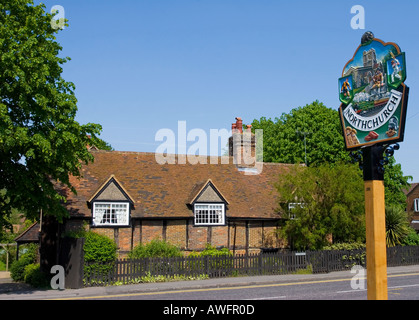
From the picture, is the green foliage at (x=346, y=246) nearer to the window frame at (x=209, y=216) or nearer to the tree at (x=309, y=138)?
the window frame at (x=209, y=216)

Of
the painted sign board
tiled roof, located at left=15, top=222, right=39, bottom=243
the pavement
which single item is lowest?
the pavement

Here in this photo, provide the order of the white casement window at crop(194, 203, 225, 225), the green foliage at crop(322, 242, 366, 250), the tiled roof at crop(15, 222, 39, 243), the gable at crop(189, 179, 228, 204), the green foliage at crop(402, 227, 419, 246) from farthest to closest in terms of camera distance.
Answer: the green foliage at crop(402, 227, 419, 246) → the tiled roof at crop(15, 222, 39, 243) → the gable at crop(189, 179, 228, 204) → the white casement window at crop(194, 203, 225, 225) → the green foliage at crop(322, 242, 366, 250)

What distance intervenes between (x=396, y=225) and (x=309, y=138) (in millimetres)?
20613

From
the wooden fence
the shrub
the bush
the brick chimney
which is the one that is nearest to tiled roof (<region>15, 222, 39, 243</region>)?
the bush

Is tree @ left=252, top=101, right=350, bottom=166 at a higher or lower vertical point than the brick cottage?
higher

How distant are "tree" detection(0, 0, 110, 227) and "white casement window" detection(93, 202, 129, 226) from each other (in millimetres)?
4663

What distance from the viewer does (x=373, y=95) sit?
8484 mm

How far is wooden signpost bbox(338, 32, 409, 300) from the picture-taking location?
7.98 meters

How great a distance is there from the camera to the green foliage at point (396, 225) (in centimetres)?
3156

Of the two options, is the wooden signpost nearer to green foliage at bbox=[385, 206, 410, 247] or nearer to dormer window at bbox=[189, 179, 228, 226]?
dormer window at bbox=[189, 179, 228, 226]

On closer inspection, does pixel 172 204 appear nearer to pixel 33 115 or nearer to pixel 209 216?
pixel 209 216

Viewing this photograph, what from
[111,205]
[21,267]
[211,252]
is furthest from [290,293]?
[21,267]
